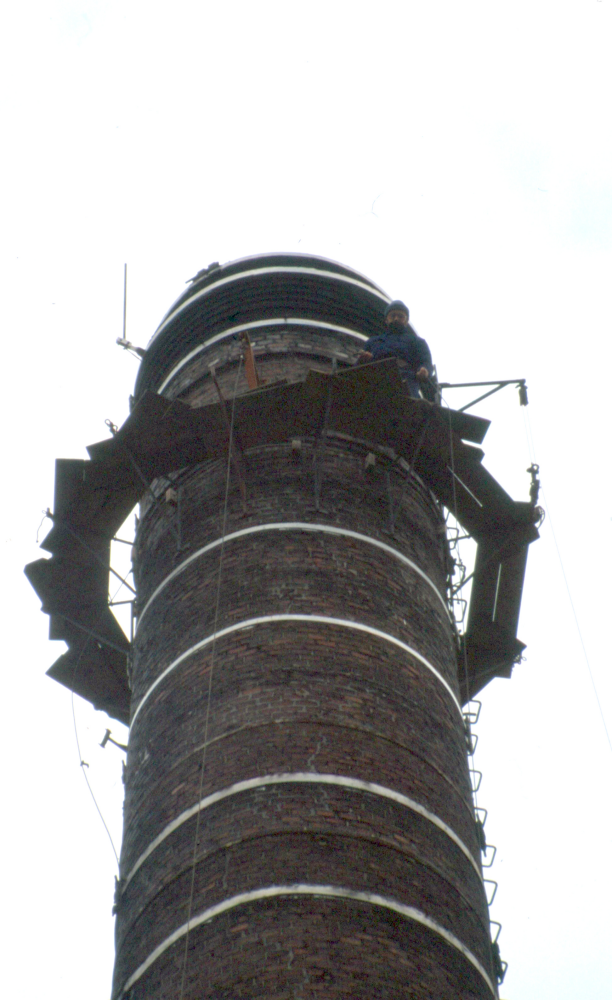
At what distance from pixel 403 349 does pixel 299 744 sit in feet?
22.4

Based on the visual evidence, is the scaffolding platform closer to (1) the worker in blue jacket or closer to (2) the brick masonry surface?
(2) the brick masonry surface

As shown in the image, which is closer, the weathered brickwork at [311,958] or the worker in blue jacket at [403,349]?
the weathered brickwork at [311,958]

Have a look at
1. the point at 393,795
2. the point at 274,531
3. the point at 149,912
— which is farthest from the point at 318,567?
the point at 149,912

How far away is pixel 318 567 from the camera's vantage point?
1563 cm

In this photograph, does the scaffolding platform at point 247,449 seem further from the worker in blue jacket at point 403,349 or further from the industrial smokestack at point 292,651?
the worker in blue jacket at point 403,349

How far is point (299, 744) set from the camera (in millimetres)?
13609

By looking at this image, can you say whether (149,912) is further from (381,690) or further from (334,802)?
(381,690)

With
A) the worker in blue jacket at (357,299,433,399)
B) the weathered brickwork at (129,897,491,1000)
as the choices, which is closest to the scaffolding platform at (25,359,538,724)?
the worker in blue jacket at (357,299,433,399)

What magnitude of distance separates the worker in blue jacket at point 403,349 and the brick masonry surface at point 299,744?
71 cm

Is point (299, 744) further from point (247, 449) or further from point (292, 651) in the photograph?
point (247, 449)

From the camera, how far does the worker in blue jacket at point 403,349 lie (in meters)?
17.9

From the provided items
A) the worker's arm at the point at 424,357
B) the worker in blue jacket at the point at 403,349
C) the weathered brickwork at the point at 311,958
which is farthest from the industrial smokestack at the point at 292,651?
the worker's arm at the point at 424,357

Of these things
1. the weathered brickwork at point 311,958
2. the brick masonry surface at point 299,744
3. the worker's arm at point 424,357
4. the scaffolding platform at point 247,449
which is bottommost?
the weathered brickwork at point 311,958

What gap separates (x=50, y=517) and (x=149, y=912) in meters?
6.15
